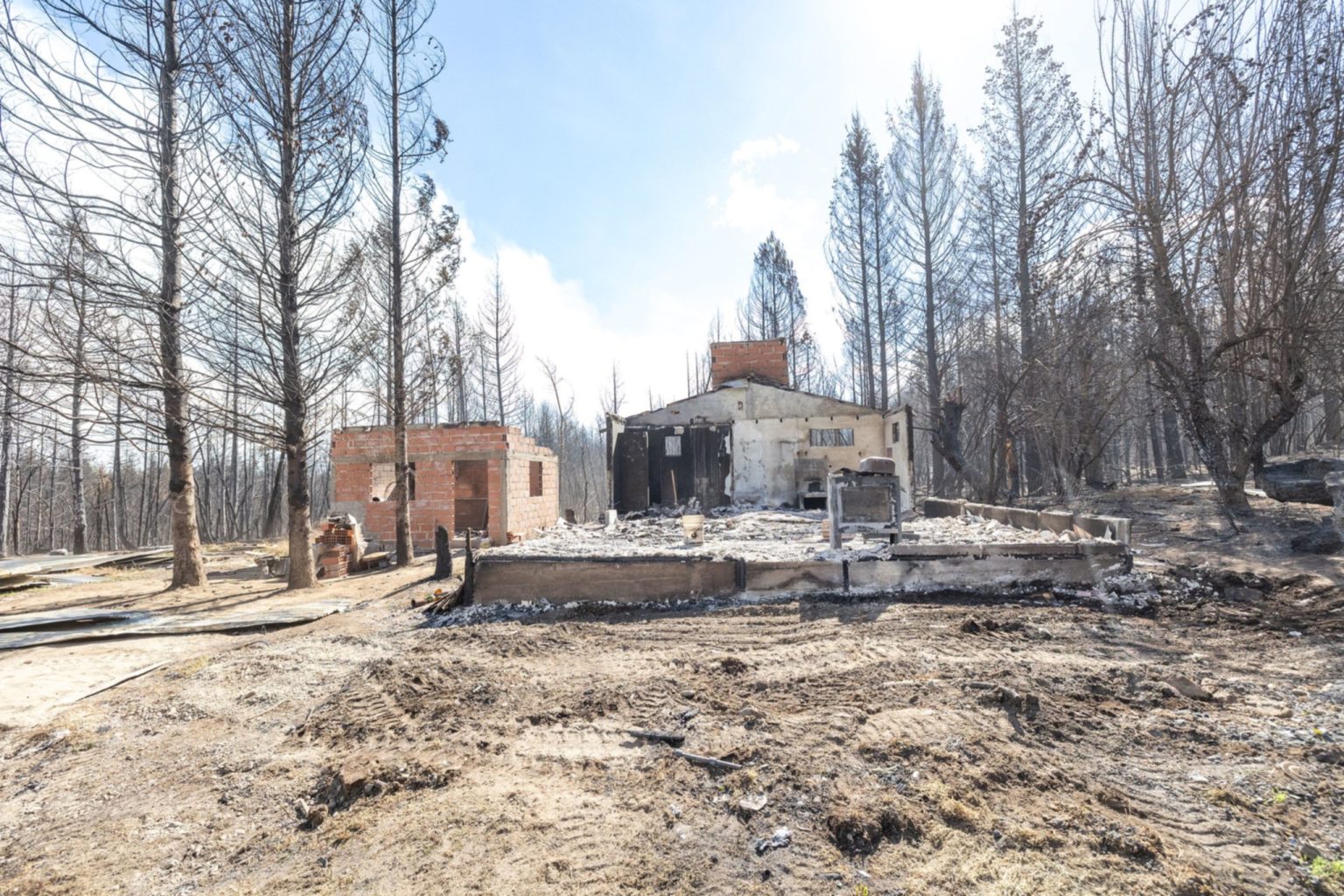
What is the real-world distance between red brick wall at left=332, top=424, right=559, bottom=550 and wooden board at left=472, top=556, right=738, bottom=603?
651cm

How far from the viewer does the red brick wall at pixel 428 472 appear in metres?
12.9

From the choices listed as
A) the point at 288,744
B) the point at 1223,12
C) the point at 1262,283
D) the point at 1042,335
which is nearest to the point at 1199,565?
the point at 1262,283

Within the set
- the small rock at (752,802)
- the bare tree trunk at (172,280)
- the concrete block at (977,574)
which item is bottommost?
the small rock at (752,802)

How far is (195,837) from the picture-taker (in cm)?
254

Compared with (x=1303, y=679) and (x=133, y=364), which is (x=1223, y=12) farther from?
(x=133, y=364)

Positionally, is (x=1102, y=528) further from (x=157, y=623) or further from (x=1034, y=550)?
(x=157, y=623)

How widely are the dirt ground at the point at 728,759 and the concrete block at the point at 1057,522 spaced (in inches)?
95.5

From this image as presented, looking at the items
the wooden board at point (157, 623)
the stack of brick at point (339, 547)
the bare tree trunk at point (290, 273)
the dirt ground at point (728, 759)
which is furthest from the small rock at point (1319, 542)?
the stack of brick at point (339, 547)

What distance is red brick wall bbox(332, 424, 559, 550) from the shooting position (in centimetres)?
1289

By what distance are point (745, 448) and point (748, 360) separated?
4.85 m

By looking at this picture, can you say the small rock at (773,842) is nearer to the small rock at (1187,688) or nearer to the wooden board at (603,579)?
the small rock at (1187,688)

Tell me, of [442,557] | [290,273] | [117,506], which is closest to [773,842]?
[442,557]

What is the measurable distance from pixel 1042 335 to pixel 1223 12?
6460mm

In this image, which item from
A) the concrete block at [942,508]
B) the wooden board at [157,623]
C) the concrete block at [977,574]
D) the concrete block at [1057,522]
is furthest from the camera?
the concrete block at [942,508]
